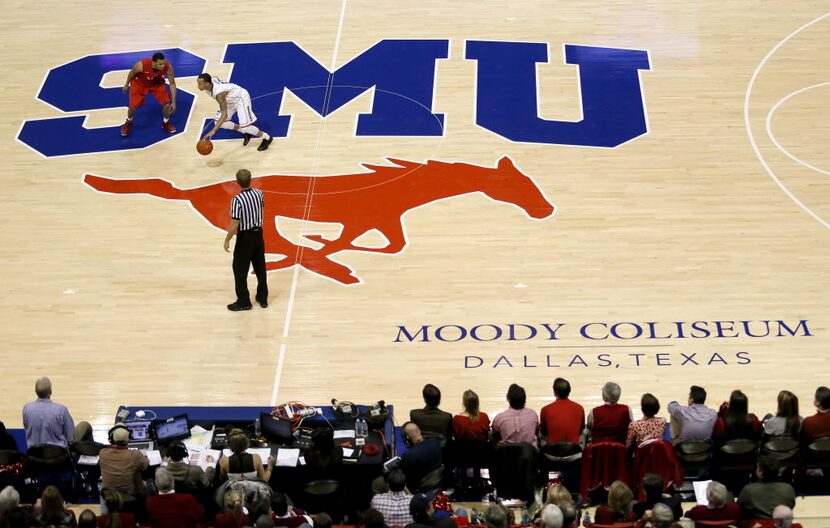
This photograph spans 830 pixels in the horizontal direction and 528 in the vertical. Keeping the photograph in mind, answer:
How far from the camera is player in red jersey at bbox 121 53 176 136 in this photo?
18.9 metres

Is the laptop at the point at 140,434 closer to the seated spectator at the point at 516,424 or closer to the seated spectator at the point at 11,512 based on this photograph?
the seated spectator at the point at 11,512

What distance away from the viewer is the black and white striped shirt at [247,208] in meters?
14.6

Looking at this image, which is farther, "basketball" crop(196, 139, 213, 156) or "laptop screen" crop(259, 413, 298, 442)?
"basketball" crop(196, 139, 213, 156)

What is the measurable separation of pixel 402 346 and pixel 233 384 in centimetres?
191

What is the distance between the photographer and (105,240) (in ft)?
54.4

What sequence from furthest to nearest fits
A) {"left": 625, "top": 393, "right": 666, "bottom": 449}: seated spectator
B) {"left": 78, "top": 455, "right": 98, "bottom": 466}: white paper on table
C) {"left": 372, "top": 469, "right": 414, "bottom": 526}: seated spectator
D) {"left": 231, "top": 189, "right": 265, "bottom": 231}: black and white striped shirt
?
{"left": 231, "top": 189, "right": 265, "bottom": 231}: black and white striped shirt → {"left": 78, "top": 455, "right": 98, "bottom": 466}: white paper on table → {"left": 625, "top": 393, "right": 666, "bottom": 449}: seated spectator → {"left": 372, "top": 469, "right": 414, "bottom": 526}: seated spectator

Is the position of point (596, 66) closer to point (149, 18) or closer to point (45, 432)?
point (149, 18)

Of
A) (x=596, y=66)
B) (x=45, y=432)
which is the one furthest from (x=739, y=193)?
(x=45, y=432)

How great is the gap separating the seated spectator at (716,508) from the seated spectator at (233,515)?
3.45 m

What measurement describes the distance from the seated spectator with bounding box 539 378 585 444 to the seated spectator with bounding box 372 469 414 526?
70.5 inches

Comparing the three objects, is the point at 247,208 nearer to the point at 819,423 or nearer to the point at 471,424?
the point at 471,424

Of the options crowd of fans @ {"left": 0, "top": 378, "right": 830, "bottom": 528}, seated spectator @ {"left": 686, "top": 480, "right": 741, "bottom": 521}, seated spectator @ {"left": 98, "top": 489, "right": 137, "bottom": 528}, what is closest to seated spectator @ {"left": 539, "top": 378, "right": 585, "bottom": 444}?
crowd of fans @ {"left": 0, "top": 378, "right": 830, "bottom": 528}

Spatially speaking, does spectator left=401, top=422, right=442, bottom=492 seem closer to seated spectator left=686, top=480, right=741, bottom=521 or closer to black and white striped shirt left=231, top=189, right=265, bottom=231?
seated spectator left=686, top=480, right=741, bottom=521

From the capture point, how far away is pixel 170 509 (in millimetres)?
10375
